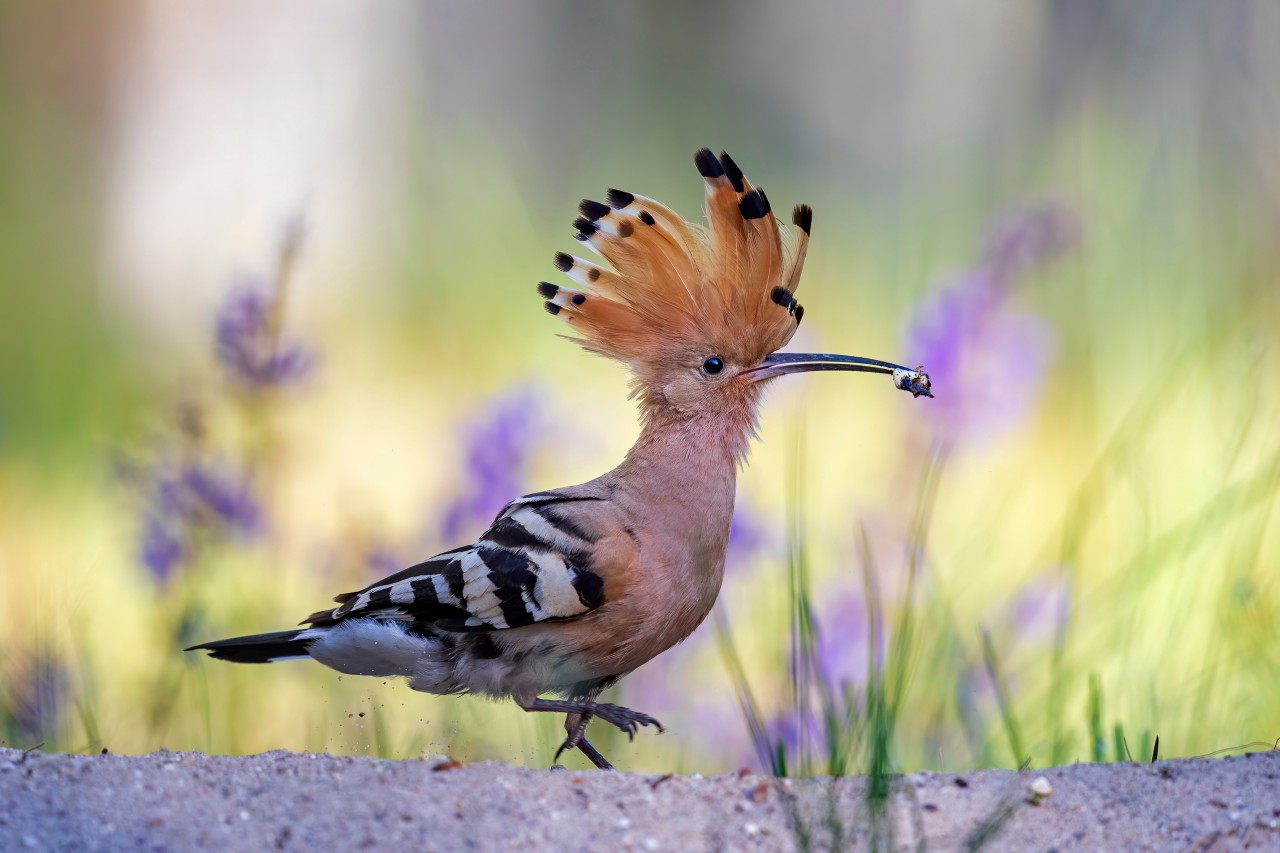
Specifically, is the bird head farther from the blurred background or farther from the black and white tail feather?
the black and white tail feather

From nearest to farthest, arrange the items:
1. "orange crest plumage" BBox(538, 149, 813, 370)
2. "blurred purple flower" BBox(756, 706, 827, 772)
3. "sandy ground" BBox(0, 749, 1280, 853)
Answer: "sandy ground" BBox(0, 749, 1280, 853) → "blurred purple flower" BBox(756, 706, 827, 772) → "orange crest plumage" BBox(538, 149, 813, 370)

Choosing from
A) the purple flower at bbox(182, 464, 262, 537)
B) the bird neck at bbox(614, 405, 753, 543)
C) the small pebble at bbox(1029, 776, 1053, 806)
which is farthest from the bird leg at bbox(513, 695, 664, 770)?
the purple flower at bbox(182, 464, 262, 537)

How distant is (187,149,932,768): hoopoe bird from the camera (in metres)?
2.05

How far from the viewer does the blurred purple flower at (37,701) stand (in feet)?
7.76

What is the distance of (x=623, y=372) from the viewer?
4.28 m

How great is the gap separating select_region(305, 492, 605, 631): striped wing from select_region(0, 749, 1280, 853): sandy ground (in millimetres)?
398

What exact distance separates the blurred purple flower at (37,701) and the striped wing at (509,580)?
0.56 meters

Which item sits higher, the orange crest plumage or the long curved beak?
the orange crest plumage

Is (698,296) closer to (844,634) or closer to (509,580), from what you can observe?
(509,580)

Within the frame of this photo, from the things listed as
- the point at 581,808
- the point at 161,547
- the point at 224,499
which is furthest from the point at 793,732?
the point at 161,547

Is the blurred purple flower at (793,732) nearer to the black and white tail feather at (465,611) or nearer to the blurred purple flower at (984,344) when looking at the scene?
the black and white tail feather at (465,611)

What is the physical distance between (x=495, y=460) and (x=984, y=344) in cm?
92

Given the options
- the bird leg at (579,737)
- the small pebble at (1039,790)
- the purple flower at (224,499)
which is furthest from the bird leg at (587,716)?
the purple flower at (224,499)

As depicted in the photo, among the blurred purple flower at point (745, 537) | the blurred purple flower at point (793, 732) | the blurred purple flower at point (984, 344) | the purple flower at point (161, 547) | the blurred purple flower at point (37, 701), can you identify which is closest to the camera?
the blurred purple flower at point (793, 732)
